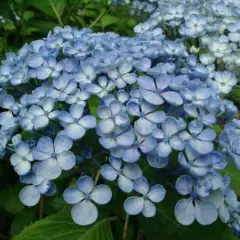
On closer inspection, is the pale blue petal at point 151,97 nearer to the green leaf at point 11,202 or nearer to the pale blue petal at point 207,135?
the pale blue petal at point 207,135

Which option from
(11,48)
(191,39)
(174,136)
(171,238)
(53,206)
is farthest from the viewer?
(11,48)

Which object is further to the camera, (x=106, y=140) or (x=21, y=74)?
(x=21, y=74)

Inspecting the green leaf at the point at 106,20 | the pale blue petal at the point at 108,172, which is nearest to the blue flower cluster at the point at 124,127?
the pale blue petal at the point at 108,172

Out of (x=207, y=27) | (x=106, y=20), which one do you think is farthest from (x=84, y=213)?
(x=106, y=20)

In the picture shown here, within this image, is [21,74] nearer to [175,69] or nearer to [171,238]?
[175,69]

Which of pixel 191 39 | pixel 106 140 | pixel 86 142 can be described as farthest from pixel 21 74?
pixel 191 39

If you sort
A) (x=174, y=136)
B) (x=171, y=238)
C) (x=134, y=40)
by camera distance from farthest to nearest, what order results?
(x=134, y=40)
(x=171, y=238)
(x=174, y=136)

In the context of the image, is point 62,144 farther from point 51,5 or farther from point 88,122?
point 51,5

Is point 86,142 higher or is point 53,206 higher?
point 86,142
